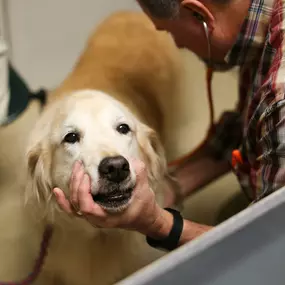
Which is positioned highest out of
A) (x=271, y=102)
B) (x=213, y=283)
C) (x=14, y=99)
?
(x=271, y=102)

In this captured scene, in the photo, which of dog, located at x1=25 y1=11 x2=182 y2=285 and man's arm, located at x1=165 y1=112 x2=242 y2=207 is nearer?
dog, located at x1=25 y1=11 x2=182 y2=285

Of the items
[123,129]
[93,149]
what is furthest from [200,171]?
[93,149]

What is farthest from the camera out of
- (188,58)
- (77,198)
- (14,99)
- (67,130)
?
(188,58)

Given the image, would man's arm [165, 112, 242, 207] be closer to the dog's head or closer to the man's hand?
the dog's head

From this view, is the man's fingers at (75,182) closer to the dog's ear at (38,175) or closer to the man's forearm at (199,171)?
the dog's ear at (38,175)

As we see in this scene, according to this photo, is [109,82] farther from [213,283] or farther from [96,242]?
[213,283]

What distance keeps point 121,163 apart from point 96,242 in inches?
15.6

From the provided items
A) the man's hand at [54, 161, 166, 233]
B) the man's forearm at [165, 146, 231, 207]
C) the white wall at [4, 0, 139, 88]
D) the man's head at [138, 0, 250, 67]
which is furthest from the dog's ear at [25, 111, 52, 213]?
the white wall at [4, 0, 139, 88]

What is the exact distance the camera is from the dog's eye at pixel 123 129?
3.37 feet

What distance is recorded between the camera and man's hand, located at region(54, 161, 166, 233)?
82 centimetres

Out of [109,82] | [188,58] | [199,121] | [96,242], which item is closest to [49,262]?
[96,242]

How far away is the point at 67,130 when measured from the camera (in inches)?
39.6

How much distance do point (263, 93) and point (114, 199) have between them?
0.35m

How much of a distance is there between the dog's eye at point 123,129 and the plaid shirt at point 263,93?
26cm
